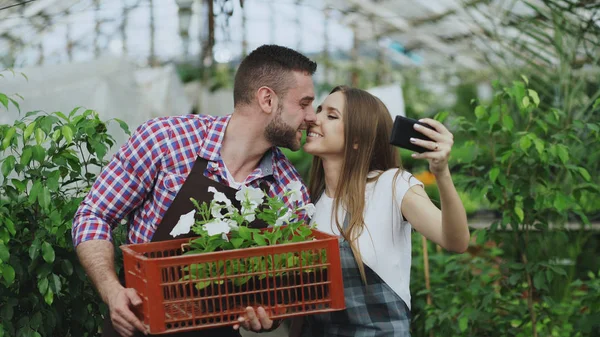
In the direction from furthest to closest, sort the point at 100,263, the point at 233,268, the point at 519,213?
the point at 519,213
the point at 100,263
the point at 233,268

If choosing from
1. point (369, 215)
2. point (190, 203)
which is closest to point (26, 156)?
point (190, 203)

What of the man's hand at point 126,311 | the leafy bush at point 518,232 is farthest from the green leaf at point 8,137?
the leafy bush at point 518,232

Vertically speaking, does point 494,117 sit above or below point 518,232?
above

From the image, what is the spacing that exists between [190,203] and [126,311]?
14.1 inches

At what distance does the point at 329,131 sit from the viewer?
2.28 m

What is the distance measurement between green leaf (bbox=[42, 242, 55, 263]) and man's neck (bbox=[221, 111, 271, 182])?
57 centimetres

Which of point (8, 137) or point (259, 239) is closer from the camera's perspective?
point (259, 239)

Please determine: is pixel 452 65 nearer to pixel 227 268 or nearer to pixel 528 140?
pixel 528 140

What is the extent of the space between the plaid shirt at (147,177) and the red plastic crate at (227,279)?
24 centimetres

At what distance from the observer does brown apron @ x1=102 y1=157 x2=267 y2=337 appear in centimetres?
207

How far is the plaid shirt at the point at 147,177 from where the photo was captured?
213 centimetres

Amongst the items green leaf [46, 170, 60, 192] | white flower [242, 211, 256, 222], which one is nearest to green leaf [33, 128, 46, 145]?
green leaf [46, 170, 60, 192]

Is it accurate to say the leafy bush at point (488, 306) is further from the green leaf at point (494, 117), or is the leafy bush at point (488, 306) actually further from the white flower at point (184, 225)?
the white flower at point (184, 225)

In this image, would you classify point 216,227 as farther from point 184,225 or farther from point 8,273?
point 8,273
